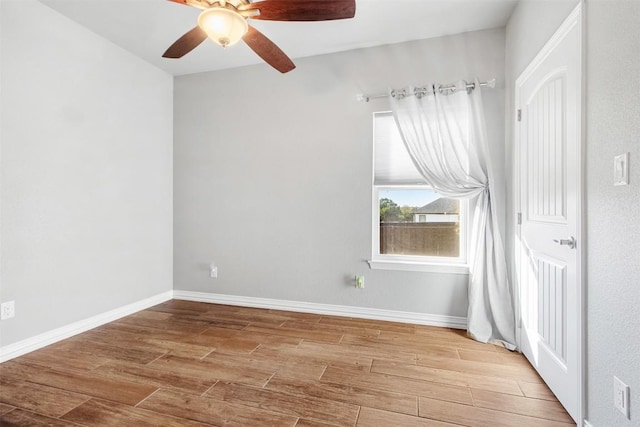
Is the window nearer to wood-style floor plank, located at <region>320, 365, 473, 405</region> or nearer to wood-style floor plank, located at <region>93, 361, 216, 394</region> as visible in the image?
wood-style floor plank, located at <region>320, 365, 473, 405</region>

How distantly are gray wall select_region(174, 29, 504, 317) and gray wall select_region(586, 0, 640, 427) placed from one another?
1243 mm

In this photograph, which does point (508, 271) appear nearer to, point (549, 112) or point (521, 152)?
point (521, 152)

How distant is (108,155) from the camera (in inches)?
114

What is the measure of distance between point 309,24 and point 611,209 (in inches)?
96.3

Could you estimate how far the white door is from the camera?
5.08 feet

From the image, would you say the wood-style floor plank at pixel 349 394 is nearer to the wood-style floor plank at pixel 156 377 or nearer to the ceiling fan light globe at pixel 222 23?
the wood-style floor plank at pixel 156 377

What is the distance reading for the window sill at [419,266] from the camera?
9.00 feet

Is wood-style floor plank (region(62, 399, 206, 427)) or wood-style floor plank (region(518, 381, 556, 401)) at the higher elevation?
wood-style floor plank (region(62, 399, 206, 427))

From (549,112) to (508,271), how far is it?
131 cm

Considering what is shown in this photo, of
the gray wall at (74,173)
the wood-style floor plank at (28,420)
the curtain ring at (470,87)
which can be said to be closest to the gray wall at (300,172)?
the curtain ring at (470,87)

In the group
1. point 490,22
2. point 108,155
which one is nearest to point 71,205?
point 108,155

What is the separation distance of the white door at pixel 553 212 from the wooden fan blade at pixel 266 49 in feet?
5.34

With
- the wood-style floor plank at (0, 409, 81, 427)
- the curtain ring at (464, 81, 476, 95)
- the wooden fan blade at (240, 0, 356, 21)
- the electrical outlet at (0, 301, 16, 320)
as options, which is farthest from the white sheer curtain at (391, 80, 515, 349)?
the electrical outlet at (0, 301, 16, 320)

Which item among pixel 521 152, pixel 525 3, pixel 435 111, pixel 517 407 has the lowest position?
pixel 517 407
